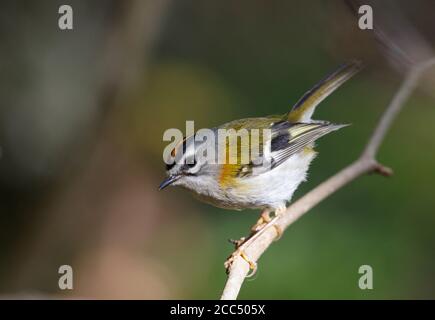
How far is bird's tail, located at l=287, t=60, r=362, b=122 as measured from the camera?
2.11 metres

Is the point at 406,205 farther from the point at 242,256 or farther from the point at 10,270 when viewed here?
the point at 10,270

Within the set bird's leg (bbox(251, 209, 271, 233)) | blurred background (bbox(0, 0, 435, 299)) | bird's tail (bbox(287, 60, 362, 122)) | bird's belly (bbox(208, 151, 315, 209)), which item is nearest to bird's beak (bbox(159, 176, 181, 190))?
bird's belly (bbox(208, 151, 315, 209))

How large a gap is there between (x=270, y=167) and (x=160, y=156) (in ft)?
5.29

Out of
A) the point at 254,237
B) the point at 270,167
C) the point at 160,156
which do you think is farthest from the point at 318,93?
the point at 160,156

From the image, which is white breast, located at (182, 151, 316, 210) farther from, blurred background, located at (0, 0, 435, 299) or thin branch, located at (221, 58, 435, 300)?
blurred background, located at (0, 0, 435, 299)

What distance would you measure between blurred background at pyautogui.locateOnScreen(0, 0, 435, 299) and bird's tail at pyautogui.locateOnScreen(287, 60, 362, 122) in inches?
22.3

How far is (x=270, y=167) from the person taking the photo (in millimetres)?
1979

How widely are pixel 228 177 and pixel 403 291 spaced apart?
1.22 metres

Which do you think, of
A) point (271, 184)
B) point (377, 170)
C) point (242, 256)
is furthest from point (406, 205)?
point (242, 256)

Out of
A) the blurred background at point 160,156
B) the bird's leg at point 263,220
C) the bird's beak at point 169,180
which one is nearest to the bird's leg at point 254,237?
the bird's leg at point 263,220

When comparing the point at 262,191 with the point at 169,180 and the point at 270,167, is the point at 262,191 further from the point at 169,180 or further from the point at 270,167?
the point at 169,180

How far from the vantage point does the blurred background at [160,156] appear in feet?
9.25

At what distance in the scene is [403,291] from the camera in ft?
8.72

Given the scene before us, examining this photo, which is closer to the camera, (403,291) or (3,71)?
(403,291)
